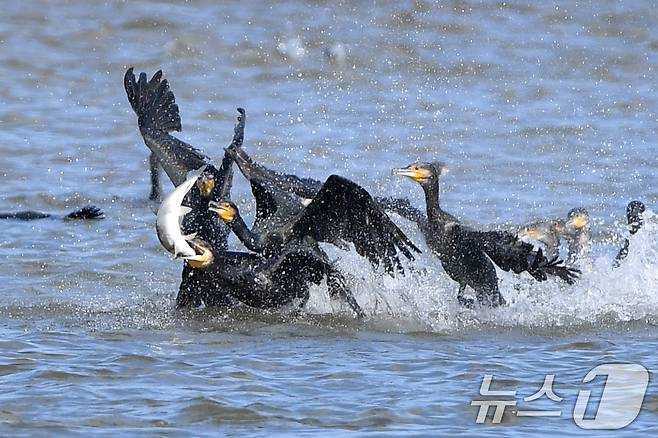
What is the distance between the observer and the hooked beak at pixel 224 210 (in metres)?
9.05

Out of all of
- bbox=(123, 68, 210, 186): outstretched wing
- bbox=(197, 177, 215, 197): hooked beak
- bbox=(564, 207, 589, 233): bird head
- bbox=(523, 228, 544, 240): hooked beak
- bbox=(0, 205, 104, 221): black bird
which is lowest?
bbox=(0, 205, 104, 221): black bird

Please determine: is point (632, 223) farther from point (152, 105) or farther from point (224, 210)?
point (152, 105)

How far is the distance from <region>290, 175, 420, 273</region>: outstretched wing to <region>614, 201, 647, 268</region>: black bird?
5.66ft

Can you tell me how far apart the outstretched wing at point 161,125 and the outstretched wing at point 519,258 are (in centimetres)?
200

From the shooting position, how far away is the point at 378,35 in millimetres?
18781

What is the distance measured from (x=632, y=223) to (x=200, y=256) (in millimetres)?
3127

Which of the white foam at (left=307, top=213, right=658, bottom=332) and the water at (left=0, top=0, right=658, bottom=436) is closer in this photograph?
the water at (left=0, top=0, right=658, bottom=436)

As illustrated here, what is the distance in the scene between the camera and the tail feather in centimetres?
1059

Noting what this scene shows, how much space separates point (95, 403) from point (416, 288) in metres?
2.92

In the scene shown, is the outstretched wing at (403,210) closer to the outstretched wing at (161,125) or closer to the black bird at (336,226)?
the black bird at (336,226)

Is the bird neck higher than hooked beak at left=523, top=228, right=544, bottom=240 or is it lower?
higher

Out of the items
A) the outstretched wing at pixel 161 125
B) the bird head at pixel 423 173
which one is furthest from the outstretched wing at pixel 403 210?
the outstretched wing at pixel 161 125

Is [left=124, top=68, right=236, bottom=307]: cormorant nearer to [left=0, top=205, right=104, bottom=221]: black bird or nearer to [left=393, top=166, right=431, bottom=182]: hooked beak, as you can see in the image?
[left=393, top=166, right=431, bottom=182]: hooked beak

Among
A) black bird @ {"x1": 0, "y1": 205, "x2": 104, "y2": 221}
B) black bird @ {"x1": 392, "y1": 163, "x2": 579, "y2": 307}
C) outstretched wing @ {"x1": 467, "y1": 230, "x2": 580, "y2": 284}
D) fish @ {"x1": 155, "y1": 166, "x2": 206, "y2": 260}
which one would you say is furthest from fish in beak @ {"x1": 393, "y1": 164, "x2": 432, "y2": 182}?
black bird @ {"x1": 0, "y1": 205, "x2": 104, "y2": 221}
